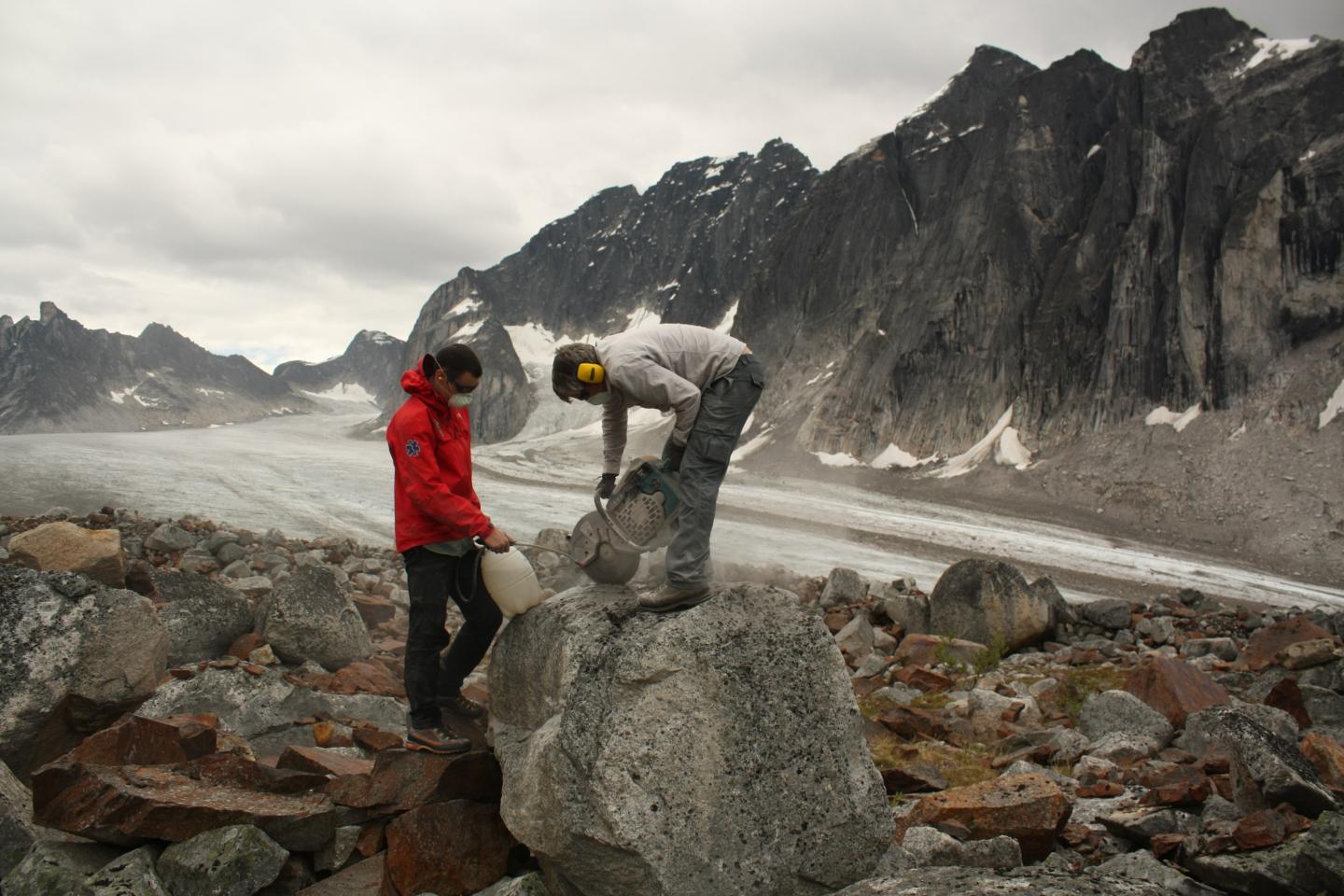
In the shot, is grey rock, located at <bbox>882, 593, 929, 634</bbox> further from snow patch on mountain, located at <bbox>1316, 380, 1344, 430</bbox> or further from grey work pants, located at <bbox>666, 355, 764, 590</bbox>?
snow patch on mountain, located at <bbox>1316, 380, 1344, 430</bbox>

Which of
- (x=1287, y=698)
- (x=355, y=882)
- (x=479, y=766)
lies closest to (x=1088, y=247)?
(x=1287, y=698)

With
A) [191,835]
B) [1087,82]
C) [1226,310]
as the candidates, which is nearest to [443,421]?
[191,835]

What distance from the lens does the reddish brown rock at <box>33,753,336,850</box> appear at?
15.1ft

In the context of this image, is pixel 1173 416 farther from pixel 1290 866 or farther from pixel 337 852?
pixel 337 852

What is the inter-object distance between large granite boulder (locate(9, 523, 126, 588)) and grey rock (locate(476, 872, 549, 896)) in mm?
7467

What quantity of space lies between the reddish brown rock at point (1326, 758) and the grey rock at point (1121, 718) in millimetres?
1670

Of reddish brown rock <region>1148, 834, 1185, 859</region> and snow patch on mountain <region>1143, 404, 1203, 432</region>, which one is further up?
snow patch on mountain <region>1143, 404, 1203, 432</region>

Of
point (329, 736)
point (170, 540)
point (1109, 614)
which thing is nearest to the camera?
point (329, 736)

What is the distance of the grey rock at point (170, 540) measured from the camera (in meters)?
16.4

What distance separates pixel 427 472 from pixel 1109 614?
1446 centimetres

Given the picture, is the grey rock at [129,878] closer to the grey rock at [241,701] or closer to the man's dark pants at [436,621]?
the man's dark pants at [436,621]

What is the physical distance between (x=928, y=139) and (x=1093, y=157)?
25.7 metres

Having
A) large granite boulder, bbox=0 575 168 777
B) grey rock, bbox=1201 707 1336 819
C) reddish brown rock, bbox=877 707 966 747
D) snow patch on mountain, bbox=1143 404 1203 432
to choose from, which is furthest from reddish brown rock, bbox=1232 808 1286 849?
snow patch on mountain, bbox=1143 404 1203 432

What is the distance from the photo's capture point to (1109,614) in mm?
16094
